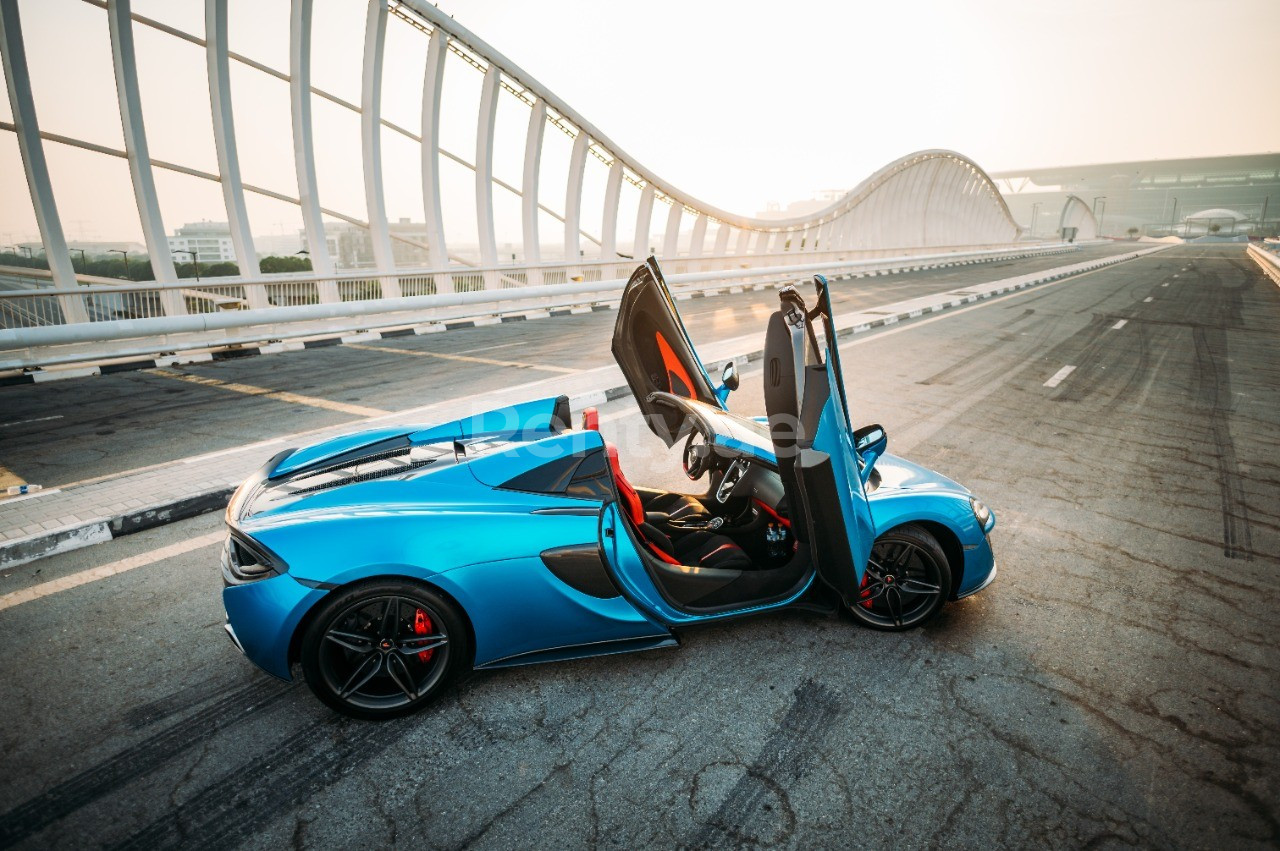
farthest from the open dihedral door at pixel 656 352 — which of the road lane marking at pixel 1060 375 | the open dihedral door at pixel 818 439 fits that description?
the road lane marking at pixel 1060 375

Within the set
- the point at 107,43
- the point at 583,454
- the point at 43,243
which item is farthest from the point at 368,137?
the point at 583,454

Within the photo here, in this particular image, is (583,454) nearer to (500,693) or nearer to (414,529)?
(414,529)

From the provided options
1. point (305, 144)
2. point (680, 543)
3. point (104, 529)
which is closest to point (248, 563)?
point (680, 543)

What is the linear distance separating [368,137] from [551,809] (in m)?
15.9

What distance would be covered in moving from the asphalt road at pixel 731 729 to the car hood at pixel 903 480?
669 mm

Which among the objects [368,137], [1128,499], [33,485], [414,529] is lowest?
[1128,499]

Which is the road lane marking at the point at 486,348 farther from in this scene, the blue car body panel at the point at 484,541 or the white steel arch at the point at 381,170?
the blue car body panel at the point at 484,541

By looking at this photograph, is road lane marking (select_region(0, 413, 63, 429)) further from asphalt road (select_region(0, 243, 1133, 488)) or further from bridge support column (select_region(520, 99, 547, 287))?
bridge support column (select_region(520, 99, 547, 287))

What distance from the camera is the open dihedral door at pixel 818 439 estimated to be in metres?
2.54

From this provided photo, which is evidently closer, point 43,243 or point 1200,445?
point 1200,445

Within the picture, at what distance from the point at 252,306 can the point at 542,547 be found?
39.1ft

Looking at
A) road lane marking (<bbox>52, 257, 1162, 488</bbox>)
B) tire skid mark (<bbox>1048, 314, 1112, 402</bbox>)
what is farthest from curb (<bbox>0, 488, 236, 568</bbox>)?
tire skid mark (<bbox>1048, 314, 1112, 402</bbox>)

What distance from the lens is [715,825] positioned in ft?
6.88

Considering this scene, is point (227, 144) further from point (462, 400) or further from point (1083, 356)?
point (1083, 356)
